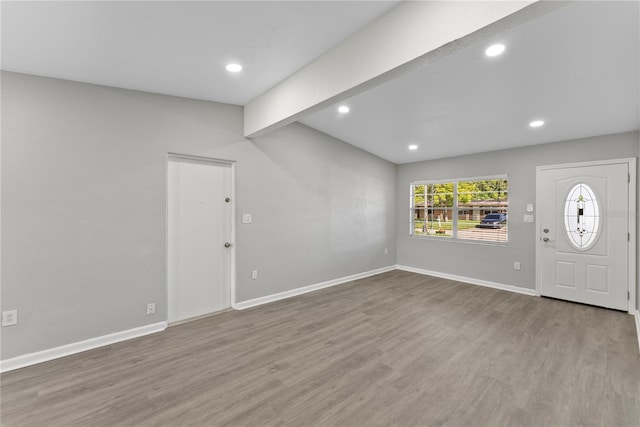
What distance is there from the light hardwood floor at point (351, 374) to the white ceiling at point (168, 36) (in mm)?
2697

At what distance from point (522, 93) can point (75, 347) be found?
532 centimetres

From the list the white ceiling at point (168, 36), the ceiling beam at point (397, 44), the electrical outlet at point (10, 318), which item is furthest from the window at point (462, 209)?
the electrical outlet at point (10, 318)

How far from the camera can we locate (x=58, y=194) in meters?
2.59

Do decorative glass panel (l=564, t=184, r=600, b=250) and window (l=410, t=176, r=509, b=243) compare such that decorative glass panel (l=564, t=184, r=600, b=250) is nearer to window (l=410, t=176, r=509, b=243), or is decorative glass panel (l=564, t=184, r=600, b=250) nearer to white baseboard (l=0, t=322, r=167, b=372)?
window (l=410, t=176, r=509, b=243)

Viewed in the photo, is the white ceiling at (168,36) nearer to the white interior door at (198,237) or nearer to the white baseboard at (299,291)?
the white interior door at (198,237)

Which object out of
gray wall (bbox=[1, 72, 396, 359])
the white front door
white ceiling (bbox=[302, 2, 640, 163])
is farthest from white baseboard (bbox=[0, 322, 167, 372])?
the white front door

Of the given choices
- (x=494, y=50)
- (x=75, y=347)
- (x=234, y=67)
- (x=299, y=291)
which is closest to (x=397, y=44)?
(x=494, y=50)

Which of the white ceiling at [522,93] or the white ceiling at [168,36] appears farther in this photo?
the white ceiling at [522,93]

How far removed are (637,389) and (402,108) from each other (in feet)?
11.2

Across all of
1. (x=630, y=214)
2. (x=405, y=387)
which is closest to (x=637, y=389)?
(x=405, y=387)

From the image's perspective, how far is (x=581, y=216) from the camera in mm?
4051

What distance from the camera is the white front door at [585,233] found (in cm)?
377

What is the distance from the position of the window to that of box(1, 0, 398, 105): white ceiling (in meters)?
4.20

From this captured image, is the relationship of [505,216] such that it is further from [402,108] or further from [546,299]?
[402,108]
